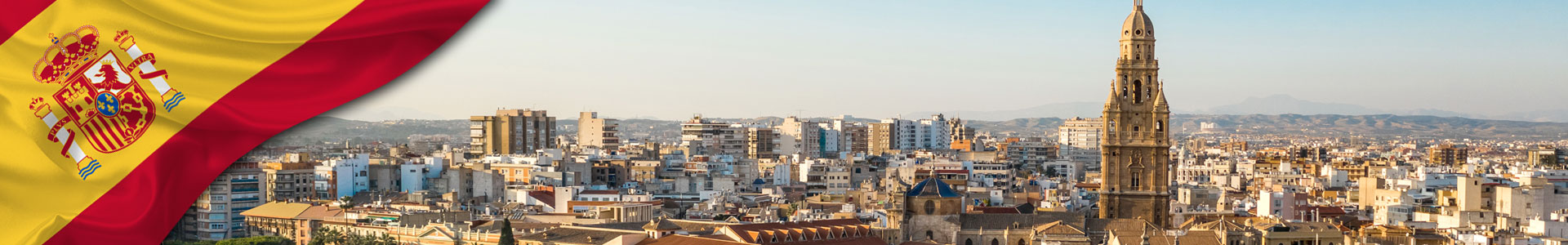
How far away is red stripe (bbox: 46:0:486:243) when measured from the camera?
2.18m

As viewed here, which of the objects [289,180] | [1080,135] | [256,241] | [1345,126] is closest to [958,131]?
[1080,135]

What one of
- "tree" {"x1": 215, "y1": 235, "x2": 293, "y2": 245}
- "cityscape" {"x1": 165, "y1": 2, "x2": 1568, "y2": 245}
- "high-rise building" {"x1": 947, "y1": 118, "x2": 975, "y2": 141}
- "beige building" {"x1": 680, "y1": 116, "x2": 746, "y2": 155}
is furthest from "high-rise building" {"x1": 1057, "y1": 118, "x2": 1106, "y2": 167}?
"tree" {"x1": 215, "y1": 235, "x2": 293, "y2": 245}

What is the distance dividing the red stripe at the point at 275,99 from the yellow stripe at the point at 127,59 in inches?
0.9

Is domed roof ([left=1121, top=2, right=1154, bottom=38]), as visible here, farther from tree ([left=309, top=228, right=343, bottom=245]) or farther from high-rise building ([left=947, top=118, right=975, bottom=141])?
high-rise building ([left=947, top=118, right=975, bottom=141])

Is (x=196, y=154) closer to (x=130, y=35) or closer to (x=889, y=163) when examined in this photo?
(x=130, y=35)

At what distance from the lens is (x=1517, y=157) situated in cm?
6203

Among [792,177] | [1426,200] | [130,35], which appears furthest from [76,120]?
[792,177]

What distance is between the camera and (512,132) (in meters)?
45.0

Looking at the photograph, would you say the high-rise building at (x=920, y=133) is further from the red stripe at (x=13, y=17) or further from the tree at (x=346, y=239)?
the red stripe at (x=13, y=17)

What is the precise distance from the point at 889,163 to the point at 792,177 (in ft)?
9.58

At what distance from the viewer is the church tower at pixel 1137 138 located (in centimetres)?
2106

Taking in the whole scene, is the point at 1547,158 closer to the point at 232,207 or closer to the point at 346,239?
the point at 232,207

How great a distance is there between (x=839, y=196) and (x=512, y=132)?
1660cm

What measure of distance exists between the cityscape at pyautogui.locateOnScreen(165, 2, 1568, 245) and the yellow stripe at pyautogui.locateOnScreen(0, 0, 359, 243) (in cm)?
11
